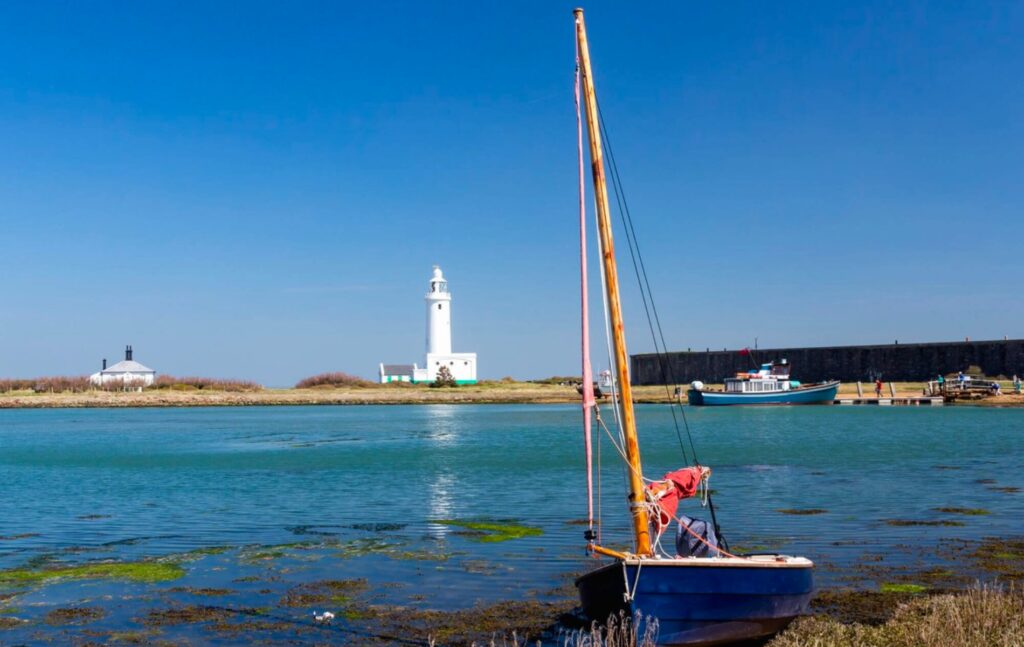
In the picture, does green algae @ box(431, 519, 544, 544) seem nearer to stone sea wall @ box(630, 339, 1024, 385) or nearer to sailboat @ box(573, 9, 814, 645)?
sailboat @ box(573, 9, 814, 645)

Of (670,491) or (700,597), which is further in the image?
(670,491)

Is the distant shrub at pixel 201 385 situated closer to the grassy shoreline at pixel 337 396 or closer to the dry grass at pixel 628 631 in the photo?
the grassy shoreline at pixel 337 396

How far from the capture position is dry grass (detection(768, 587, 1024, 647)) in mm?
11742

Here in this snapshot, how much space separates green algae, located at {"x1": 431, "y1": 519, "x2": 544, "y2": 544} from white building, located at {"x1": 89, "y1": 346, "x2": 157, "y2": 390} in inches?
4770

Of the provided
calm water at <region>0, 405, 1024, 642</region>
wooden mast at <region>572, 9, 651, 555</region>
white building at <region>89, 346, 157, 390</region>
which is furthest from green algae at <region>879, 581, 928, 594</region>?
white building at <region>89, 346, 157, 390</region>

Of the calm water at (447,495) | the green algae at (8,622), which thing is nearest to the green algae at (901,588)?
the calm water at (447,495)

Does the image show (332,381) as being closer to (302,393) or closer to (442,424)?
(302,393)

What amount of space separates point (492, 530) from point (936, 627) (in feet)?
40.3

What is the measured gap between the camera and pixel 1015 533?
2103 centimetres

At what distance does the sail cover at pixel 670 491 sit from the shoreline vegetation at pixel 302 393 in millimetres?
87171

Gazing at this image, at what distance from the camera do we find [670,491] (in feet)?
45.3

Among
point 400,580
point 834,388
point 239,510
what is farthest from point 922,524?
point 834,388

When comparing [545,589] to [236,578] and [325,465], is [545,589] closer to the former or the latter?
[236,578]

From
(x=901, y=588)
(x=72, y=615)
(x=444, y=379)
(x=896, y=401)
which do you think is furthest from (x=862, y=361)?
(x=72, y=615)
